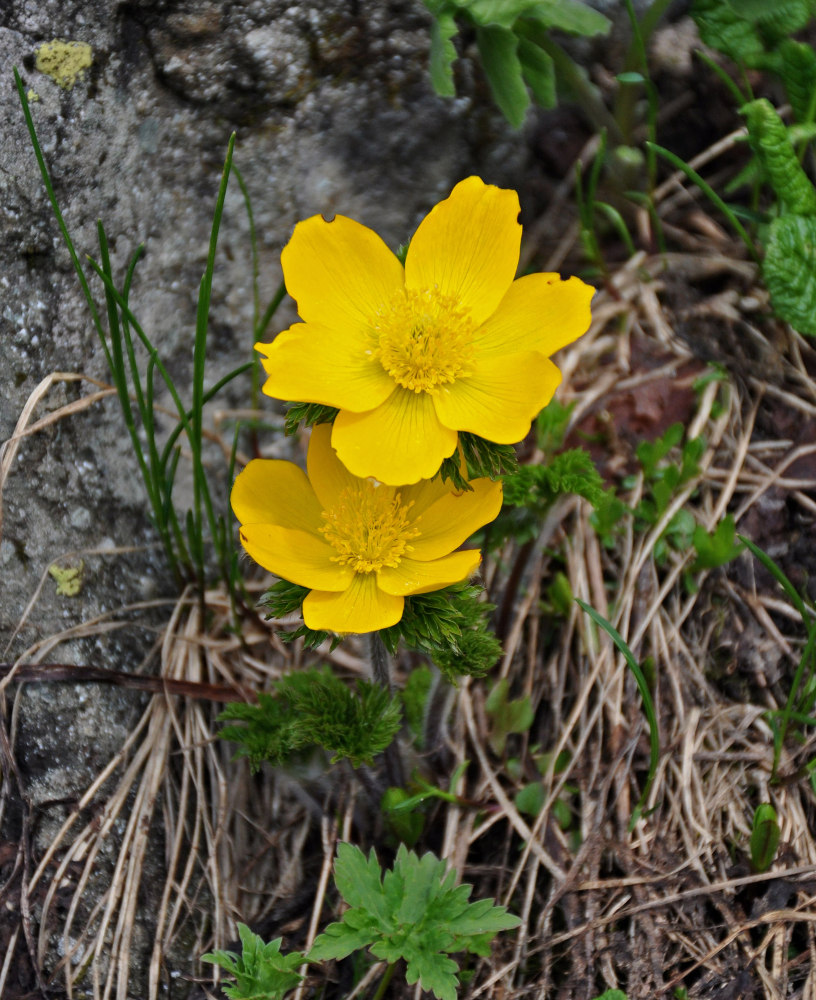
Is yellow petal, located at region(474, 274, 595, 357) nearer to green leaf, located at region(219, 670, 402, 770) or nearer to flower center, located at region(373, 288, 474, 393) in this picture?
flower center, located at region(373, 288, 474, 393)

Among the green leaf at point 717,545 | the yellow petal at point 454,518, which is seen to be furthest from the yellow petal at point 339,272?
the green leaf at point 717,545

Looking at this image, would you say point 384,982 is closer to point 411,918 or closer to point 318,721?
point 411,918

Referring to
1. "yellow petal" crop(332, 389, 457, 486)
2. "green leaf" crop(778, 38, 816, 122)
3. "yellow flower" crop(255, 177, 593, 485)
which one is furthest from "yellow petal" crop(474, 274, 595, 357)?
"green leaf" crop(778, 38, 816, 122)

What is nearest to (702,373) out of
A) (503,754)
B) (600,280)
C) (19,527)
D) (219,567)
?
(600,280)

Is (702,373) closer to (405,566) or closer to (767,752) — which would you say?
(767,752)

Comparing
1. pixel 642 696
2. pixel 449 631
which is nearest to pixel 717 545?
pixel 642 696

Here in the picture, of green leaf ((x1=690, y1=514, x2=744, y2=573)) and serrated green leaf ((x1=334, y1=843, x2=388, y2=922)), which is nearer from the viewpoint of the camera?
serrated green leaf ((x1=334, y1=843, x2=388, y2=922))
